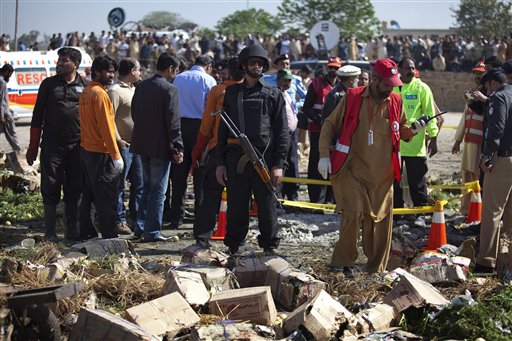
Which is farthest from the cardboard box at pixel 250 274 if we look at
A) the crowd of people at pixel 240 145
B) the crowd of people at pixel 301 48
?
the crowd of people at pixel 301 48

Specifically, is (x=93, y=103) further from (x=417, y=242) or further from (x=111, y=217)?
(x=417, y=242)

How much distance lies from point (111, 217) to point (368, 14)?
2004 inches

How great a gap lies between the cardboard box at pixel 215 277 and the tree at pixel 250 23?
50998 mm

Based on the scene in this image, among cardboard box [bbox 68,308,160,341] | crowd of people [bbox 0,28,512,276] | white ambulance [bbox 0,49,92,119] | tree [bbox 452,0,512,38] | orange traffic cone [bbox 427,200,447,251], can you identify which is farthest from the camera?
tree [bbox 452,0,512,38]

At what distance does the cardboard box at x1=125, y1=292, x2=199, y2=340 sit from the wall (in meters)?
32.0

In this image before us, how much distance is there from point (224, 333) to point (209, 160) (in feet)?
11.7

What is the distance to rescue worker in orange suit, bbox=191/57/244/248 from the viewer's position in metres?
9.40

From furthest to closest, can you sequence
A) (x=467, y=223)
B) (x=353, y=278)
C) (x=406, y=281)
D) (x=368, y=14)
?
1. (x=368, y=14)
2. (x=467, y=223)
3. (x=353, y=278)
4. (x=406, y=281)

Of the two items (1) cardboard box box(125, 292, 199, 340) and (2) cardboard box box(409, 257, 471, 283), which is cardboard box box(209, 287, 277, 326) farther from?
(2) cardboard box box(409, 257, 471, 283)

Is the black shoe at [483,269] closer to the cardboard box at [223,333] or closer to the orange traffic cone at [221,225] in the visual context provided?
the orange traffic cone at [221,225]

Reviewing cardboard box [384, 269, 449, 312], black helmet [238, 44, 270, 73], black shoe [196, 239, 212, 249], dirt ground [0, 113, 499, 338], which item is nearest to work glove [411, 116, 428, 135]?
dirt ground [0, 113, 499, 338]

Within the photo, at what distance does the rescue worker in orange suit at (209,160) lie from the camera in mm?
9398

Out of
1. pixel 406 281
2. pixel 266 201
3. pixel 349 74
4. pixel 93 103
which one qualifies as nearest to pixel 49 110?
pixel 93 103

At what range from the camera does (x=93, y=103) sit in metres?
9.34
